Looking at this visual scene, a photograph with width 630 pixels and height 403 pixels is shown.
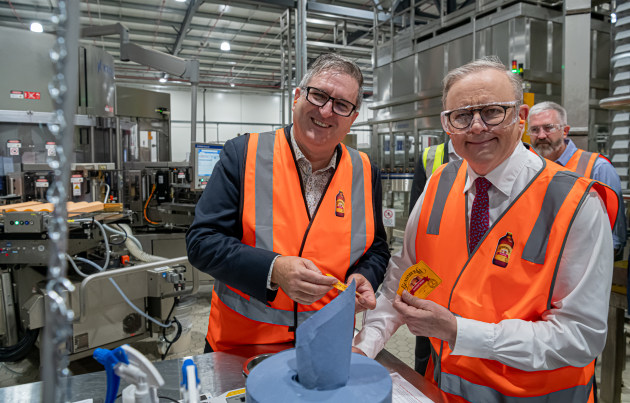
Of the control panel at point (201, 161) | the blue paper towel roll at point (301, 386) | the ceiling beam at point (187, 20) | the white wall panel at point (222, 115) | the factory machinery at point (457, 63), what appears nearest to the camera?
the blue paper towel roll at point (301, 386)

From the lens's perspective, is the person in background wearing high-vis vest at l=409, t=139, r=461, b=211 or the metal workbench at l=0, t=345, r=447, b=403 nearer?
the metal workbench at l=0, t=345, r=447, b=403

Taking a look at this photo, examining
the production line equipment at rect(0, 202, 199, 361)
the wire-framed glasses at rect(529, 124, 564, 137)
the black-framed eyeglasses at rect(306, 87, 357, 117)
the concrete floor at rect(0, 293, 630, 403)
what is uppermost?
the wire-framed glasses at rect(529, 124, 564, 137)

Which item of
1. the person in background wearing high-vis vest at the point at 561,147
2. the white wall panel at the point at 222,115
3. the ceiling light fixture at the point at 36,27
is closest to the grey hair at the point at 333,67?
the ceiling light fixture at the point at 36,27

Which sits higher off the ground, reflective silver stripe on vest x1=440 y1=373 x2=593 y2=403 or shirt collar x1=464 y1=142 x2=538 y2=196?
shirt collar x1=464 y1=142 x2=538 y2=196

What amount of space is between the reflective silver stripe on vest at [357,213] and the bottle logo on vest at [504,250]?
0.45 metres

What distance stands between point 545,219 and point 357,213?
1.92 ft

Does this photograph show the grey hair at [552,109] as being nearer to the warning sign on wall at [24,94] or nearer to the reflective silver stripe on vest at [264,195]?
the reflective silver stripe on vest at [264,195]

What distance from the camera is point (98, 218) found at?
291cm

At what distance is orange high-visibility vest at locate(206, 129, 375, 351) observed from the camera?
1.34 metres

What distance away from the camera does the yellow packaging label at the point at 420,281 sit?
1.18 m

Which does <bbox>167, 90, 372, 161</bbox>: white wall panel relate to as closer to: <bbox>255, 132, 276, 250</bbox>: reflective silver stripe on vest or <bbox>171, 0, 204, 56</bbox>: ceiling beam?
<bbox>171, 0, 204, 56</bbox>: ceiling beam

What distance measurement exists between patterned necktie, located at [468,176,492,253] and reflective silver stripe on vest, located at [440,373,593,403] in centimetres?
36

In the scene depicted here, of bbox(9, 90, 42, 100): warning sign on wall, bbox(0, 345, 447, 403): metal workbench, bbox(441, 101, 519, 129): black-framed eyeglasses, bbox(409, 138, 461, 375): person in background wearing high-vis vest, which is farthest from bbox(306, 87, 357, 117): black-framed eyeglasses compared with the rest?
bbox(9, 90, 42, 100): warning sign on wall

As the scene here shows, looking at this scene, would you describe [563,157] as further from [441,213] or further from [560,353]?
[560,353]
